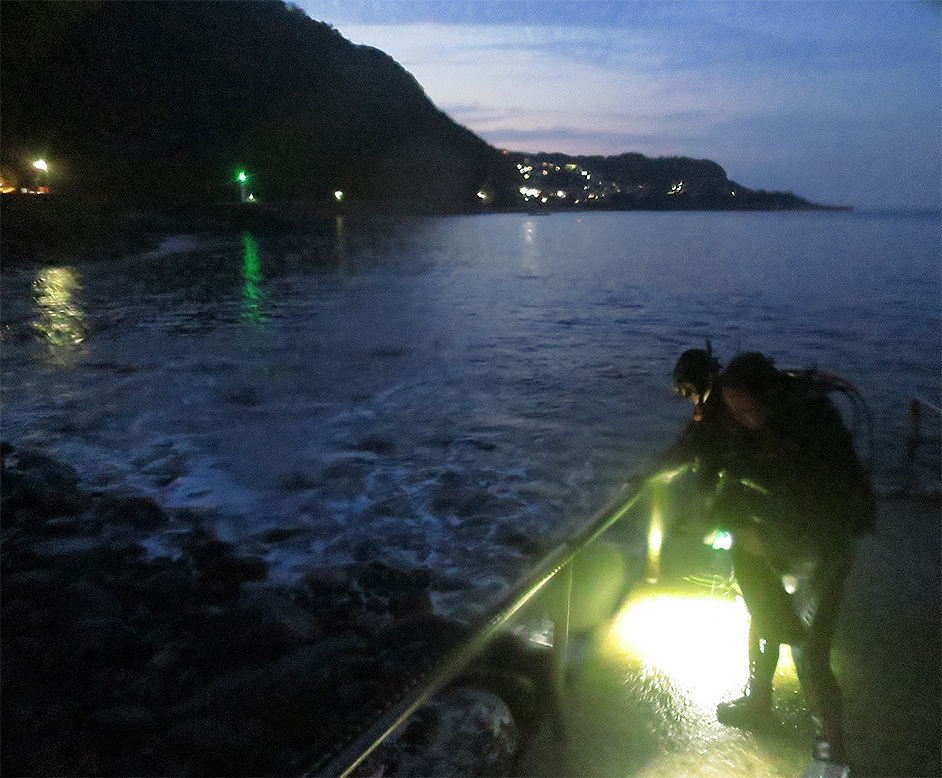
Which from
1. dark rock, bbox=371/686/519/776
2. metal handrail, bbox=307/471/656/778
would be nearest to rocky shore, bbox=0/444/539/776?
dark rock, bbox=371/686/519/776

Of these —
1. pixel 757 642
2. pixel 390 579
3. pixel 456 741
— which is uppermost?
pixel 757 642

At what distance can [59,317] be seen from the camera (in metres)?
19.4

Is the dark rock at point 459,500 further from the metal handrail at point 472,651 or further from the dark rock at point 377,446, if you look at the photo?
the metal handrail at point 472,651

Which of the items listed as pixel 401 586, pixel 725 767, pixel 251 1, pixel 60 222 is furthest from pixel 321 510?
pixel 251 1

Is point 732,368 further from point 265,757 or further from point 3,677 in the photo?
point 3,677

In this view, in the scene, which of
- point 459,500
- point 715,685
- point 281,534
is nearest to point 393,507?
point 459,500

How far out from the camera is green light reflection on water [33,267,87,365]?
15.4 metres

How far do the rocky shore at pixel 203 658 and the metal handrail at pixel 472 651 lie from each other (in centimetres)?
99

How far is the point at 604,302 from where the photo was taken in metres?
30.5

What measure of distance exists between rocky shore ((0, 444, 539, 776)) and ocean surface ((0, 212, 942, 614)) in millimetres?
424

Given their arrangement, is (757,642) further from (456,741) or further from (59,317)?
(59,317)

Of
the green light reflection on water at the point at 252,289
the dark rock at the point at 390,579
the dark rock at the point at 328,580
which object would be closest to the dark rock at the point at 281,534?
the dark rock at the point at 328,580

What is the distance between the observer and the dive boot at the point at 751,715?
300 centimetres

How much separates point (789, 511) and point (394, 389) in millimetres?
11063
